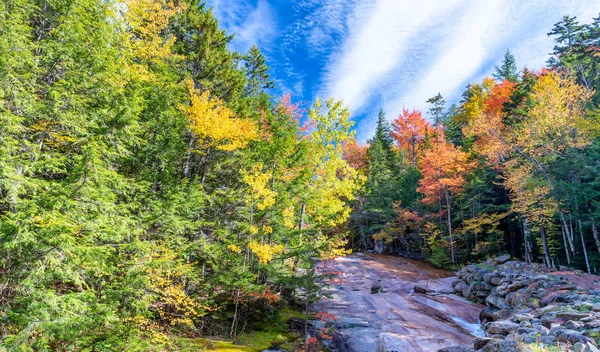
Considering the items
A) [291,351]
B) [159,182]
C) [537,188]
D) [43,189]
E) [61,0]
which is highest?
[61,0]

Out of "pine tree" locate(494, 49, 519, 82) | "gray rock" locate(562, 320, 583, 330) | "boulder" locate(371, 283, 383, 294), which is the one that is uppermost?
"pine tree" locate(494, 49, 519, 82)

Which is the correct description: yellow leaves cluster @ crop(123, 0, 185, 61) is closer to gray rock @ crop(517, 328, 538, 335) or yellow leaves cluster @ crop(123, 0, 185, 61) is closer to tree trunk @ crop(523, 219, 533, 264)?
gray rock @ crop(517, 328, 538, 335)

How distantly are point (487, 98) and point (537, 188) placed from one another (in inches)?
897

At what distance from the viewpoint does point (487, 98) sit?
34906 millimetres

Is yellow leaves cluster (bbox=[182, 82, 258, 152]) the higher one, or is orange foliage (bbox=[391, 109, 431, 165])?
orange foliage (bbox=[391, 109, 431, 165])

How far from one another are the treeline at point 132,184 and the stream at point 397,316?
8.84 ft

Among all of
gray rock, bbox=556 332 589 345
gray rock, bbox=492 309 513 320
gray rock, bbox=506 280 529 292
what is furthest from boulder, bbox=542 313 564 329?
gray rock, bbox=506 280 529 292

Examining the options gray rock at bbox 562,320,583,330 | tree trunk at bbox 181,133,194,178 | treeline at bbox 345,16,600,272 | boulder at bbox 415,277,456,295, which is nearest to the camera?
gray rock at bbox 562,320,583,330

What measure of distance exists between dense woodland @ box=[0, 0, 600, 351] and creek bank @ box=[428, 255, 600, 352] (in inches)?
169

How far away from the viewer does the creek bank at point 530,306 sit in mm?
5828

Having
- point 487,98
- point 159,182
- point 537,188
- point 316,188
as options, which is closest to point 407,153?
point 487,98

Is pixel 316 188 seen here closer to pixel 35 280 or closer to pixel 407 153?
pixel 35 280

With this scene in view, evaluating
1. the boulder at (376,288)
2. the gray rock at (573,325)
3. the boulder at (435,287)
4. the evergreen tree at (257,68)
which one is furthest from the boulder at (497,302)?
the evergreen tree at (257,68)

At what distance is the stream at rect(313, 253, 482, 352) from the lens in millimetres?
10044
